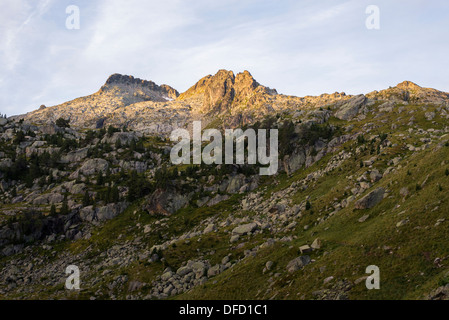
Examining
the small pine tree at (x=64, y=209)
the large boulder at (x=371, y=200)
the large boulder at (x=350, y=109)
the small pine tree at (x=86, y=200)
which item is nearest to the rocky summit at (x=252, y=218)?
the large boulder at (x=371, y=200)

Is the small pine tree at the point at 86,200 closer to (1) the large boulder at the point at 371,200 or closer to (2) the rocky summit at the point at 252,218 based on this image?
(2) the rocky summit at the point at 252,218

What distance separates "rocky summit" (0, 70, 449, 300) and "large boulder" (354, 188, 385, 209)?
0.18 meters

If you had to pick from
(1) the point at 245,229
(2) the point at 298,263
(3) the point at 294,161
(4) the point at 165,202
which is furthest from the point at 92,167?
(2) the point at 298,263

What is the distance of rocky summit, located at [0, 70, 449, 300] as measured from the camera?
32.8 metres

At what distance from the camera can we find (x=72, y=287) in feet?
200

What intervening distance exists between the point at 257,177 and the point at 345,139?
3286cm

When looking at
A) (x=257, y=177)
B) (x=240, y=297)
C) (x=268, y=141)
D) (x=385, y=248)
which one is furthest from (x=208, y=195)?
(x=385, y=248)

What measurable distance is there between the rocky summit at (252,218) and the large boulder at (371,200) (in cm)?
18

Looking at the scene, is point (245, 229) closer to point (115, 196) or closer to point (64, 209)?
point (115, 196)

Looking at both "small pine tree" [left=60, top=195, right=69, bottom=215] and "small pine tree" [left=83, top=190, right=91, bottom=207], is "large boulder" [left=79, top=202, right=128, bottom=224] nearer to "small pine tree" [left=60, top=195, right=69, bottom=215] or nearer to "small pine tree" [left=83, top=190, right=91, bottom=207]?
"small pine tree" [left=83, top=190, right=91, bottom=207]

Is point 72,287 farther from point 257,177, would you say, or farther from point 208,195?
point 257,177

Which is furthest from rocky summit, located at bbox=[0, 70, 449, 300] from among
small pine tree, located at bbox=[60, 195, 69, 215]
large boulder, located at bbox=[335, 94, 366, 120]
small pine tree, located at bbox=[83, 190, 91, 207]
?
large boulder, located at bbox=[335, 94, 366, 120]

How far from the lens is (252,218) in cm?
7144

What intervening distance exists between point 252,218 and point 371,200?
3111 centimetres
